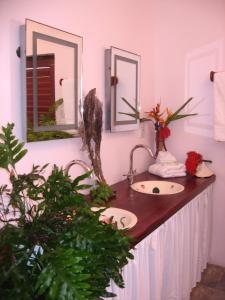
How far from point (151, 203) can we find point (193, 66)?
4.39ft

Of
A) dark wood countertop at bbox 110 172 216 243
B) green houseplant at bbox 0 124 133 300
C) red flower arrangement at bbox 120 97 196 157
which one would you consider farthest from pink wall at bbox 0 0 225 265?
green houseplant at bbox 0 124 133 300

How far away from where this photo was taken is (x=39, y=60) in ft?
4.52

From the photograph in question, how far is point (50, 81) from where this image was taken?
1.46 meters

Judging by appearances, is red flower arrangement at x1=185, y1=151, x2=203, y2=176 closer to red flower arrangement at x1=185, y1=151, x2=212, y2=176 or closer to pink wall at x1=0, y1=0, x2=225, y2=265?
red flower arrangement at x1=185, y1=151, x2=212, y2=176

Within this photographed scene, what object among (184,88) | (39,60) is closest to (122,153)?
(184,88)

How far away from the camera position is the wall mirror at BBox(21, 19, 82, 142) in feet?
4.37

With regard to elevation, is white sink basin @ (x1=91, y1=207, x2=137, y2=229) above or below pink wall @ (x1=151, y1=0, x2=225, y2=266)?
below

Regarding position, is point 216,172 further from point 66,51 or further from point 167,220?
point 66,51

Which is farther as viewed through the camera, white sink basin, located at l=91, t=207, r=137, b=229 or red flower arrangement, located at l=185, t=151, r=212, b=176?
red flower arrangement, located at l=185, t=151, r=212, b=176

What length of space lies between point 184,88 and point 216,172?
0.75m

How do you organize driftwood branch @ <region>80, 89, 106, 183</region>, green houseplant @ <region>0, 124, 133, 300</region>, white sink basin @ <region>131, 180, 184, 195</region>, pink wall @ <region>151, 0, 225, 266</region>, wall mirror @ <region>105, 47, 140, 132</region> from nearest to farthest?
green houseplant @ <region>0, 124, 133, 300</region> < driftwood branch @ <region>80, 89, 106, 183</region> < wall mirror @ <region>105, 47, 140, 132</region> < white sink basin @ <region>131, 180, 184, 195</region> < pink wall @ <region>151, 0, 225, 266</region>

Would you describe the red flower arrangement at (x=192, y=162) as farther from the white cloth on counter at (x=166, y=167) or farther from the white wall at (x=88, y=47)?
the white wall at (x=88, y=47)

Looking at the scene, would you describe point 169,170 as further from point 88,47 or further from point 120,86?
point 88,47

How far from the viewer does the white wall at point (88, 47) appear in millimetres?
1264
